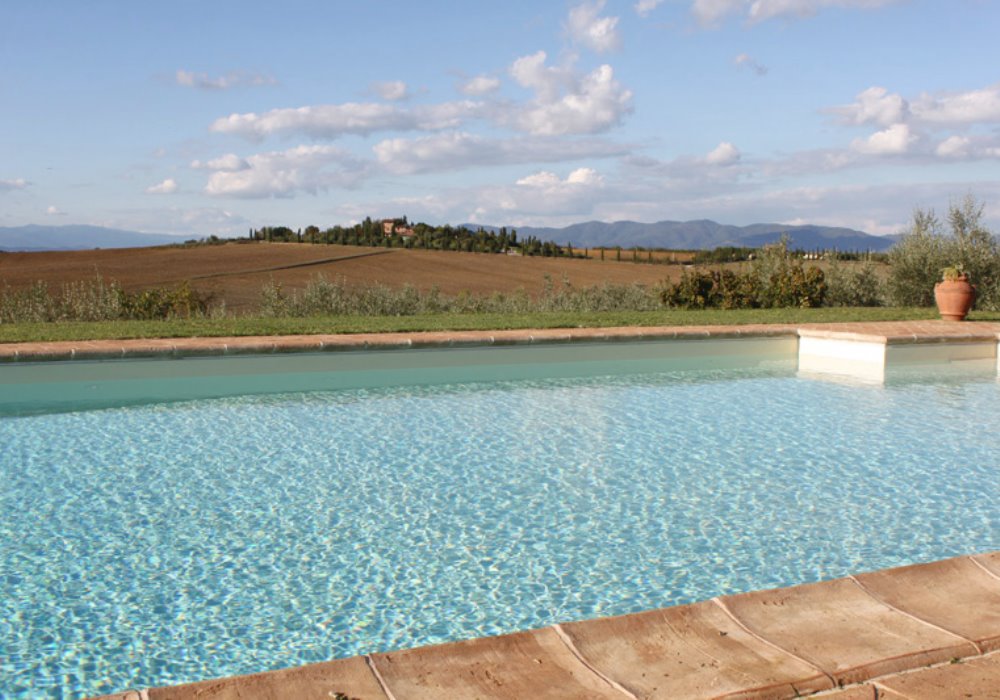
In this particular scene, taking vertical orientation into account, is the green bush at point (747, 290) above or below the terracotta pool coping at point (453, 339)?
above

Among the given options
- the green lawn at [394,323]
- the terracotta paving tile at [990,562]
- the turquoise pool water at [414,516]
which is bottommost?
the turquoise pool water at [414,516]

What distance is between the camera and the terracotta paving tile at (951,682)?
2.08m

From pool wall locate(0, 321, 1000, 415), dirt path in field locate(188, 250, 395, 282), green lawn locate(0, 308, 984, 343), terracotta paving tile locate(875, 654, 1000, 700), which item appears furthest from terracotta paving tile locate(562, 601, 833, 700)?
dirt path in field locate(188, 250, 395, 282)

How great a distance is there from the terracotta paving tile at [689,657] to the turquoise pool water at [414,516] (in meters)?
0.89

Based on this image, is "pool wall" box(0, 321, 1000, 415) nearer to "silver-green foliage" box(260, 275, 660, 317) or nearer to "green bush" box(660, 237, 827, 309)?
"green bush" box(660, 237, 827, 309)

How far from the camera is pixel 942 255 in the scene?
52.2 ft

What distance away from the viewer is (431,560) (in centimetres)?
387

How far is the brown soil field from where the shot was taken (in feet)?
81.9

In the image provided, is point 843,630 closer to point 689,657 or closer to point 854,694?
point 854,694

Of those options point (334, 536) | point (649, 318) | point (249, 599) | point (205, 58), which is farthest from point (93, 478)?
point (205, 58)

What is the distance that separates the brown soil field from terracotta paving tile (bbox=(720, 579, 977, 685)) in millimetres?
18272

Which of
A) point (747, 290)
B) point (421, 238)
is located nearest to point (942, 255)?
point (747, 290)

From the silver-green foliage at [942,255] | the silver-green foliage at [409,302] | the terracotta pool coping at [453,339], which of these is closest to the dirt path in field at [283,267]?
the silver-green foliage at [409,302]

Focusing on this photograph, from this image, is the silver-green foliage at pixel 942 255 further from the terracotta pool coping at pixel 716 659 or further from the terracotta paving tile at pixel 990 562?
the terracotta pool coping at pixel 716 659
